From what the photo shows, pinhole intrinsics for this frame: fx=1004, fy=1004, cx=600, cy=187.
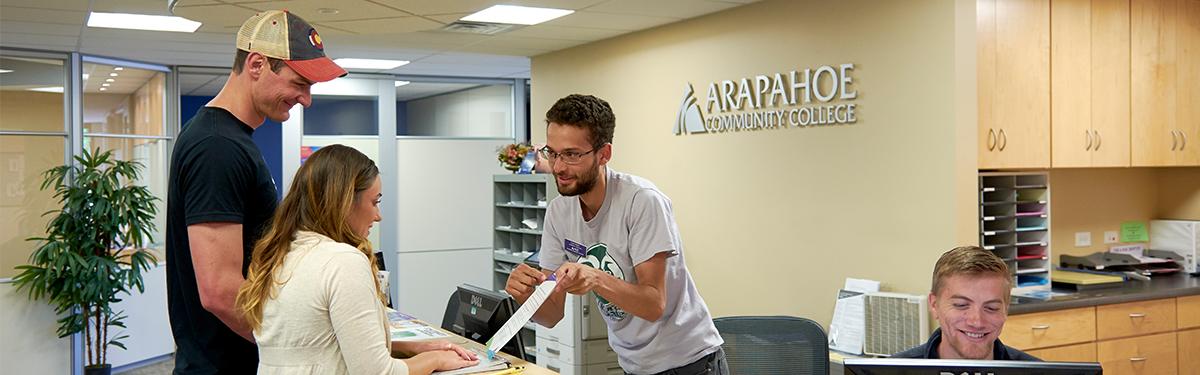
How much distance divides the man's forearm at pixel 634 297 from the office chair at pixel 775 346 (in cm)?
58

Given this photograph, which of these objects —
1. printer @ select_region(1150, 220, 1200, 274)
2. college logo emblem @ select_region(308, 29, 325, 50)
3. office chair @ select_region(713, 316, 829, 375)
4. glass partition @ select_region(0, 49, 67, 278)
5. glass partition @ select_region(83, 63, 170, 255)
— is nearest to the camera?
college logo emblem @ select_region(308, 29, 325, 50)

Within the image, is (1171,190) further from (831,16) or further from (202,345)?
(202,345)

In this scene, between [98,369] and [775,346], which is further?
[98,369]

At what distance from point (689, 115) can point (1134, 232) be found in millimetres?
2621

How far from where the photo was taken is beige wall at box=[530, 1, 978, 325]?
4457 mm

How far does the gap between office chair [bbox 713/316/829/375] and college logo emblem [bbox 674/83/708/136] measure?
3.01m

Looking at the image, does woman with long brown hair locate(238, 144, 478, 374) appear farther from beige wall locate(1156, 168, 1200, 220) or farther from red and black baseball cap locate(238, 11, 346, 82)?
beige wall locate(1156, 168, 1200, 220)

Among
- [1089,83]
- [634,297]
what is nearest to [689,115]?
[1089,83]

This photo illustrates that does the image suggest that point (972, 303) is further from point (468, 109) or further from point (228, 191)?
point (468, 109)

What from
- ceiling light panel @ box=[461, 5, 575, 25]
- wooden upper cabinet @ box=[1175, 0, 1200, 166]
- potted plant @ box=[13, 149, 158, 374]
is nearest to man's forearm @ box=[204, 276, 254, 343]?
ceiling light panel @ box=[461, 5, 575, 25]

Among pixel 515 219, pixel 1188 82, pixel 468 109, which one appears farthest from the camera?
pixel 468 109

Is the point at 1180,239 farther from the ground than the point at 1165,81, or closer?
closer

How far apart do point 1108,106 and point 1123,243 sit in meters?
1.15

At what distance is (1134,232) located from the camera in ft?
18.7
